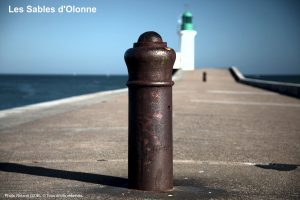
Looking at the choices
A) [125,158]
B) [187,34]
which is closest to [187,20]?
[187,34]

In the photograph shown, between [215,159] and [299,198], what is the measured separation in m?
1.60

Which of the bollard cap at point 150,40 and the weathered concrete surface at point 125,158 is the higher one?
the bollard cap at point 150,40

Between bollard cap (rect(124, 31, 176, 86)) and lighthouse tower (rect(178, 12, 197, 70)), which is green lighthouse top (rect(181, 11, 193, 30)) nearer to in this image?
lighthouse tower (rect(178, 12, 197, 70))

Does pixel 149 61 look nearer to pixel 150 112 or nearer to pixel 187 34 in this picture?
pixel 150 112

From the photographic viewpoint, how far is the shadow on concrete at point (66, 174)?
3.85 metres

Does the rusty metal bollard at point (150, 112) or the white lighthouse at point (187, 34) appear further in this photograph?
the white lighthouse at point (187, 34)

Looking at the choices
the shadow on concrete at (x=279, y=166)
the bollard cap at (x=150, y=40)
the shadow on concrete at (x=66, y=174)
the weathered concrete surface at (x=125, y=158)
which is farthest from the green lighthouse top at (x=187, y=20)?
the bollard cap at (x=150, y=40)

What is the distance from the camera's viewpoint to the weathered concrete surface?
11.8 feet

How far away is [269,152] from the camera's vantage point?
546 cm

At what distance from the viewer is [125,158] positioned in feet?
16.3

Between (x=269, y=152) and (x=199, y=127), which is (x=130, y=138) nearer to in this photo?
(x=269, y=152)

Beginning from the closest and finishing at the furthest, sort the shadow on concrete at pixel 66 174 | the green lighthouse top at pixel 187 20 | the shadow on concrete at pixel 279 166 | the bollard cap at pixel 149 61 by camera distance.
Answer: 1. the bollard cap at pixel 149 61
2. the shadow on concrete at pixel 66 174
3. the shadow on concrete at pixel 279 166
4. the green lighthouse top at pixel 187 20

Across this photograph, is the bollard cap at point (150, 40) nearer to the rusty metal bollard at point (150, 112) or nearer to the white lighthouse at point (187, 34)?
the rusty metal bollard at point (150, 112)

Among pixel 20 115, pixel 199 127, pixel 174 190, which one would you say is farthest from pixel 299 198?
pixel 20 115
